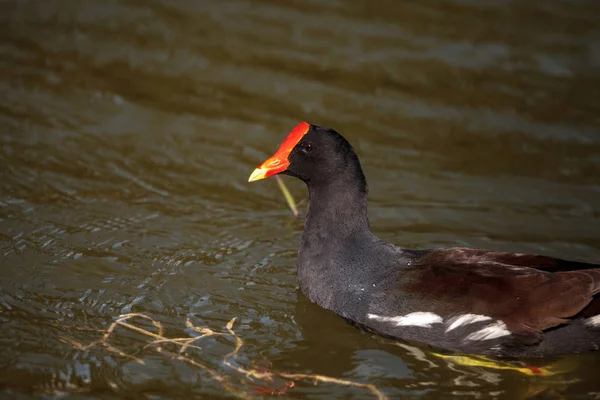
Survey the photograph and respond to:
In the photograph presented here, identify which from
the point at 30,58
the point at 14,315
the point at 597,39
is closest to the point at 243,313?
the point at 14,315

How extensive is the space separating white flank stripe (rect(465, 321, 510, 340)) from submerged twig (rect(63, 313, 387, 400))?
0.59 m

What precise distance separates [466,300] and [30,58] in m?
5.10

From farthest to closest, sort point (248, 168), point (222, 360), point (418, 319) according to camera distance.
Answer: point (248, 168) < point (418, 319) < point (222, 360)

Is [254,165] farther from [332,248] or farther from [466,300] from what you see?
[466,300]

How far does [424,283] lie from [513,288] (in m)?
0.44

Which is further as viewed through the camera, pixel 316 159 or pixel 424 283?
pixel 316 159

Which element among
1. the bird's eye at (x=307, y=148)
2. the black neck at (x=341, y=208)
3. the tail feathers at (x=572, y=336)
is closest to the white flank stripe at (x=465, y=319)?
the tail feathers at (x=572, y=336)

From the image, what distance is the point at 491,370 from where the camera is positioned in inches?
174

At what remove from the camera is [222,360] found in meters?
4.39

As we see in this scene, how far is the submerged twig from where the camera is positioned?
13.8ft

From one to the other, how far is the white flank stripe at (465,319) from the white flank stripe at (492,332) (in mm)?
49

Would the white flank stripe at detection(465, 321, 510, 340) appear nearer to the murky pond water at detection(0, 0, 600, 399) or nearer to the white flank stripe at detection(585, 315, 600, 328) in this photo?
the murky pond water at detection(0, 0, 600, 399)

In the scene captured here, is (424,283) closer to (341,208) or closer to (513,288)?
(513,288)

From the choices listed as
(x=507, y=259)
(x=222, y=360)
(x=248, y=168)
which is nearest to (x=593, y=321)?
(x=507, y=259)
